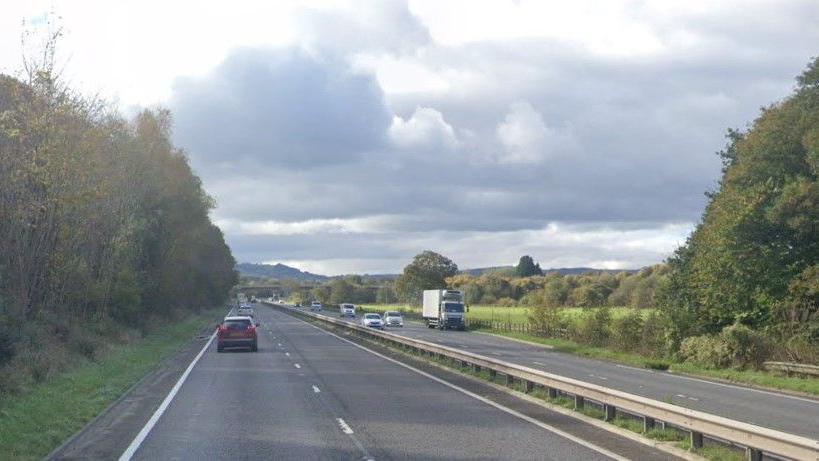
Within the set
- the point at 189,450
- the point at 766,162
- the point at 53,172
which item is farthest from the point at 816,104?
the point at 189,450

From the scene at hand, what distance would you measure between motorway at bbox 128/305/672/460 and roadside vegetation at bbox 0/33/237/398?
15.6ft

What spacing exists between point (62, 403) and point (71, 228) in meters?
16.2

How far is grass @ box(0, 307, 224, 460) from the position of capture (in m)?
14.5

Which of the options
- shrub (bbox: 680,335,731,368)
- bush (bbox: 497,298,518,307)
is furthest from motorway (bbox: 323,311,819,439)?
bush (bbox: 497,298,518,307)

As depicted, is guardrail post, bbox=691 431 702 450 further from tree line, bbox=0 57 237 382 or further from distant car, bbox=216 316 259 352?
distant car, bbox=216 316 259 352

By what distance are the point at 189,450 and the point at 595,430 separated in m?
6.42

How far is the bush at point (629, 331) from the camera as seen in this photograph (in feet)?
155

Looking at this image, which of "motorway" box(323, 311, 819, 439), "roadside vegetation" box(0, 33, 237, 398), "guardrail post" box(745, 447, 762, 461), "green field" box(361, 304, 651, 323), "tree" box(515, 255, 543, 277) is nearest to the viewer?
"guardrail post" box(745, 447, 762, 461)

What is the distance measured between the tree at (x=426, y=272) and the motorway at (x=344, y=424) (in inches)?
4861

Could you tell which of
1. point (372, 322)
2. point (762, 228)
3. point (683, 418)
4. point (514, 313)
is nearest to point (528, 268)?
point (514, 313)

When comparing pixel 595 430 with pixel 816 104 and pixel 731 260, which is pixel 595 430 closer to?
pixel 731 260

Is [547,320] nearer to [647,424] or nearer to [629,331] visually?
[629,331]

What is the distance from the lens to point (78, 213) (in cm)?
3497

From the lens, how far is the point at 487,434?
15414 millimetres
